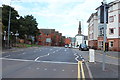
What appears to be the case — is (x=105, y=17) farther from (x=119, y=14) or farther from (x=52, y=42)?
(x=52, y=42)

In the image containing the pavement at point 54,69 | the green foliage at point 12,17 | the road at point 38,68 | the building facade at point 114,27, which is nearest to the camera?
the pavement at point 54,69

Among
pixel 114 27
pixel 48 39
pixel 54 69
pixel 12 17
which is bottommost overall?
pixel 54 69

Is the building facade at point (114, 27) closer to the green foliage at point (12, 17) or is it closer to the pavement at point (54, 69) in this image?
the green foliage at point (12, 17)

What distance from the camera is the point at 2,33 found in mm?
43875

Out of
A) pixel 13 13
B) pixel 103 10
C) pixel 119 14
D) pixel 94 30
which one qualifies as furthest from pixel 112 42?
pixel 103 10

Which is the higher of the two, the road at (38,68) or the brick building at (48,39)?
the brick building at (48,39)

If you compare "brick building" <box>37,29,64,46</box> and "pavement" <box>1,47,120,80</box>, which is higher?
"brick building" <box>37,29,64,46</box>

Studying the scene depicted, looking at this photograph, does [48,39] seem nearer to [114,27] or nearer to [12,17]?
[114,27]

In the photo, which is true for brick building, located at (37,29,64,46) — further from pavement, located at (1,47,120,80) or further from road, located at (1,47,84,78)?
pavement, located at (1,47,120,80)

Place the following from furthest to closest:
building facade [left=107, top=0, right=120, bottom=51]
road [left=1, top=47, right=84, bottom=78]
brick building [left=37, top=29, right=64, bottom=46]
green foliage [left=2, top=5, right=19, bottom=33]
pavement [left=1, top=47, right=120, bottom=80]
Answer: brick building [left=37, top=29, right=64, bottom=46], building facade [left=107, top=0, right=120, bottom=51], green foliage [left=2, top=5, right=19, bottom=33], road [left=1, top=47, right=84, bottom=78], pavement [left=1, top=47, right=120, bottom=80]

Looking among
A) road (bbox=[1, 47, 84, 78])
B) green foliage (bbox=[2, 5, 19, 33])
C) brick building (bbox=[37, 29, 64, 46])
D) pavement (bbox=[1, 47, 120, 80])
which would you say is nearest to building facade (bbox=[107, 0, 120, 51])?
green foliage (bbox=[2, 5, 19, 33])

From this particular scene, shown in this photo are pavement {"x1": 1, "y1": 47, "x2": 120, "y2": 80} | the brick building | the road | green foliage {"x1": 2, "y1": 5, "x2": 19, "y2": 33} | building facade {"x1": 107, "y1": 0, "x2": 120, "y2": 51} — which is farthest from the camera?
the brick building

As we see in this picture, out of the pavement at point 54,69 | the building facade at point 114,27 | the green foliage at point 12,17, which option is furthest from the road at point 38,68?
the building facade at point 114,27

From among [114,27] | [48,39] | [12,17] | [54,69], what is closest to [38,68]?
[54,69]
